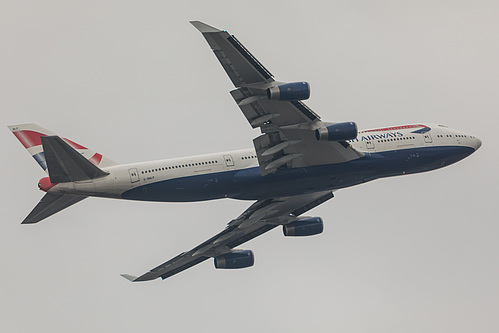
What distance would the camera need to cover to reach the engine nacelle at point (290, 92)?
51081mm

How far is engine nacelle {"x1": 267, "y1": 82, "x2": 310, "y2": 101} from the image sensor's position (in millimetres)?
51081

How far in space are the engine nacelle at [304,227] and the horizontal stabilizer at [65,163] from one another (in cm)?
1669

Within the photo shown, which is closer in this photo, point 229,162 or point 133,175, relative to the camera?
point 133,175

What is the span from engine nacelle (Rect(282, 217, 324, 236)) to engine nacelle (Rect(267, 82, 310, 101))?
1490cm

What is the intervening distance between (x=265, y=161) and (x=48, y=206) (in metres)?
14.2

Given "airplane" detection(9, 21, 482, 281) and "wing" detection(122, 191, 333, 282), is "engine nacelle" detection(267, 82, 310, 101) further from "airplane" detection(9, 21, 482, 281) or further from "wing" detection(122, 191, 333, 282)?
"wing" detection(122, 191, 333, 282)

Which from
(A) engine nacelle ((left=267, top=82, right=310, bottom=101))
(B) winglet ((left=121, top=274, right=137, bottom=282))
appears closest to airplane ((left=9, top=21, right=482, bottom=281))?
(A) engine nacelle ((left=267, top=82, right=310, bottom=101))

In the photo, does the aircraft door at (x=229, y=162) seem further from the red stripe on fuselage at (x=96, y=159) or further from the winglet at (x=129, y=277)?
the winglet at (x=129, y=277)

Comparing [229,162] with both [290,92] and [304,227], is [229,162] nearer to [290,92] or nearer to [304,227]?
[290,92]

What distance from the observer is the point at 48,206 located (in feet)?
178

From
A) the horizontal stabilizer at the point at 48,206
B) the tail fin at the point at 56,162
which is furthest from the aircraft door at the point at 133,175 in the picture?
the horizontal stabilizer at the point at 48,206

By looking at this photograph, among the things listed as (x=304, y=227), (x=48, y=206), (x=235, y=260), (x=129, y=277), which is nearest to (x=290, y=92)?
(x=304, y=227)

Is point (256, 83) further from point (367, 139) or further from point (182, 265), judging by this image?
point (182, 265)

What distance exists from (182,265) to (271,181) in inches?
556
